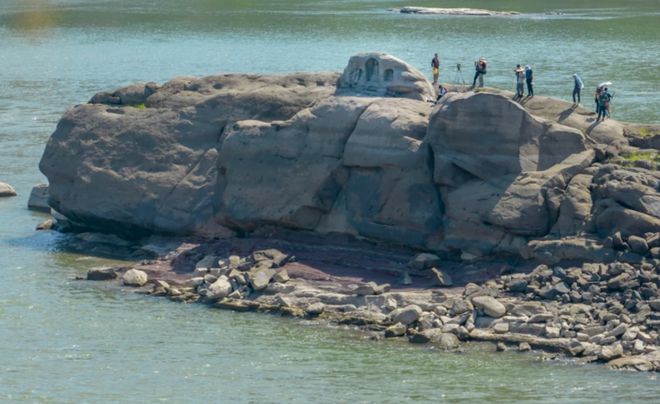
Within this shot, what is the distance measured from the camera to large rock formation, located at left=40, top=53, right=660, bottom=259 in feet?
168

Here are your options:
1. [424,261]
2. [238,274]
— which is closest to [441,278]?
[424,261]

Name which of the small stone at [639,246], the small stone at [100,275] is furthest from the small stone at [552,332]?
the small stone at [100,275]

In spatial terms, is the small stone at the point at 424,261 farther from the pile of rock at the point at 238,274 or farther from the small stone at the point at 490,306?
the small stone at the point at 490,306

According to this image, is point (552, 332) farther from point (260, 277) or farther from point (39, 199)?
point (39, 199)

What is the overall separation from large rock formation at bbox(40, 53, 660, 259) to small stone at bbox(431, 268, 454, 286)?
157cm

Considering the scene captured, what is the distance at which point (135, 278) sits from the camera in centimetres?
5381

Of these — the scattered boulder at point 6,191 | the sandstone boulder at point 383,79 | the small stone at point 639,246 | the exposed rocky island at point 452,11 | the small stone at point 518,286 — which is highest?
the sandstone boulder at point 383,79

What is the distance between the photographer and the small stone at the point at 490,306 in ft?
154

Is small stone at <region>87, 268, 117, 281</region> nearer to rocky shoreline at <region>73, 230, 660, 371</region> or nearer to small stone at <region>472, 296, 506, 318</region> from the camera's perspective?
rocky shoreline at <region>73, 230, 660, 371</region>

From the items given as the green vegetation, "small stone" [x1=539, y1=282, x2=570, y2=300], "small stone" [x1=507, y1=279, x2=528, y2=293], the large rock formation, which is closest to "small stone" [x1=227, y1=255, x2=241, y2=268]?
the large rock formation

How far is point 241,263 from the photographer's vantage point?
178 ft

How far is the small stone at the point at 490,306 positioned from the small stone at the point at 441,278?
2.78 meters

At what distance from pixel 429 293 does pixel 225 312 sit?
6.65m

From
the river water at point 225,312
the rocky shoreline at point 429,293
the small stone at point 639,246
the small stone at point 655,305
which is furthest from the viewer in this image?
the small stone at point 639,246
